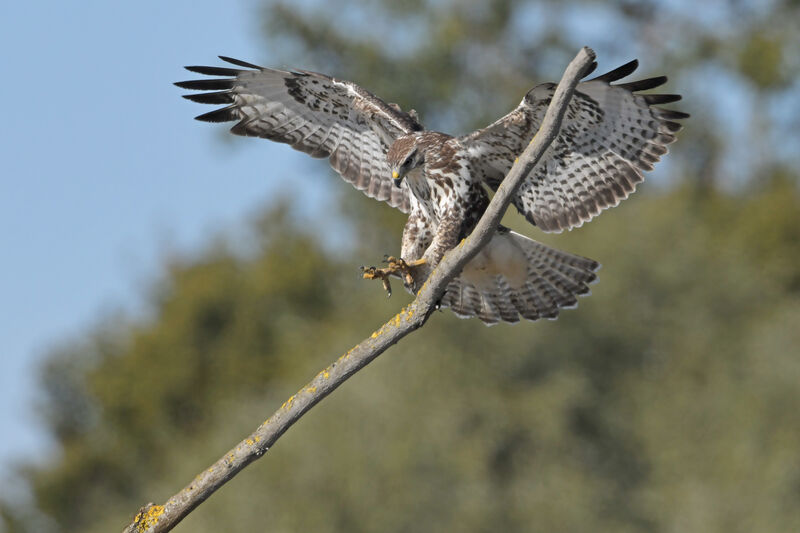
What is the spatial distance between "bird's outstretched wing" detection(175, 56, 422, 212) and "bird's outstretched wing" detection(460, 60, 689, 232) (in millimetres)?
834

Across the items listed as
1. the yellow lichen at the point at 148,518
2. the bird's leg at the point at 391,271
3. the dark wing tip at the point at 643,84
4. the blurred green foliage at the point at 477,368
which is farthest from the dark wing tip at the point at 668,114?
the blurred green foliage at the point at 477,368

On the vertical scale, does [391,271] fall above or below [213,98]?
below

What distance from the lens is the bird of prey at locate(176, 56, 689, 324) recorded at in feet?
27.6

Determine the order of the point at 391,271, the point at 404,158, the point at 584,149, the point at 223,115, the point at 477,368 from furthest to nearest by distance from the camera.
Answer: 1. the point at 477,368
2. the point at 223,115
3. the point at 584,149
4. the point at 404,158
5. the point at 391,271

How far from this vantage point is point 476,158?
8719mm

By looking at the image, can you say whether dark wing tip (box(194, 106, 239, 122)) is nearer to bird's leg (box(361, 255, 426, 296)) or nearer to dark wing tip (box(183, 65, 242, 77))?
dark wing tip (box(183, 65, 242, 77))

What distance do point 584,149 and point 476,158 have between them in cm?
68

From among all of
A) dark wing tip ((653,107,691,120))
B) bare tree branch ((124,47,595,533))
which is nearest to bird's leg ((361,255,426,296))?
bare tree branch ((124,47,595,533))

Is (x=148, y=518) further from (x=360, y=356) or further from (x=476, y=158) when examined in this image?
(x=476, y=158)

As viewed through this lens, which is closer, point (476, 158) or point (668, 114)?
point (668, 114)

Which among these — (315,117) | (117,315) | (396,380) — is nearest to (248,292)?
(117,315)

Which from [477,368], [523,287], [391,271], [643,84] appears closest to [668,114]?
[643,84]

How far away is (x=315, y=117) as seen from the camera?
9.56m

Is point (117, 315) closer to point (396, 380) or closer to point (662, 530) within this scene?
point (396, 380)
